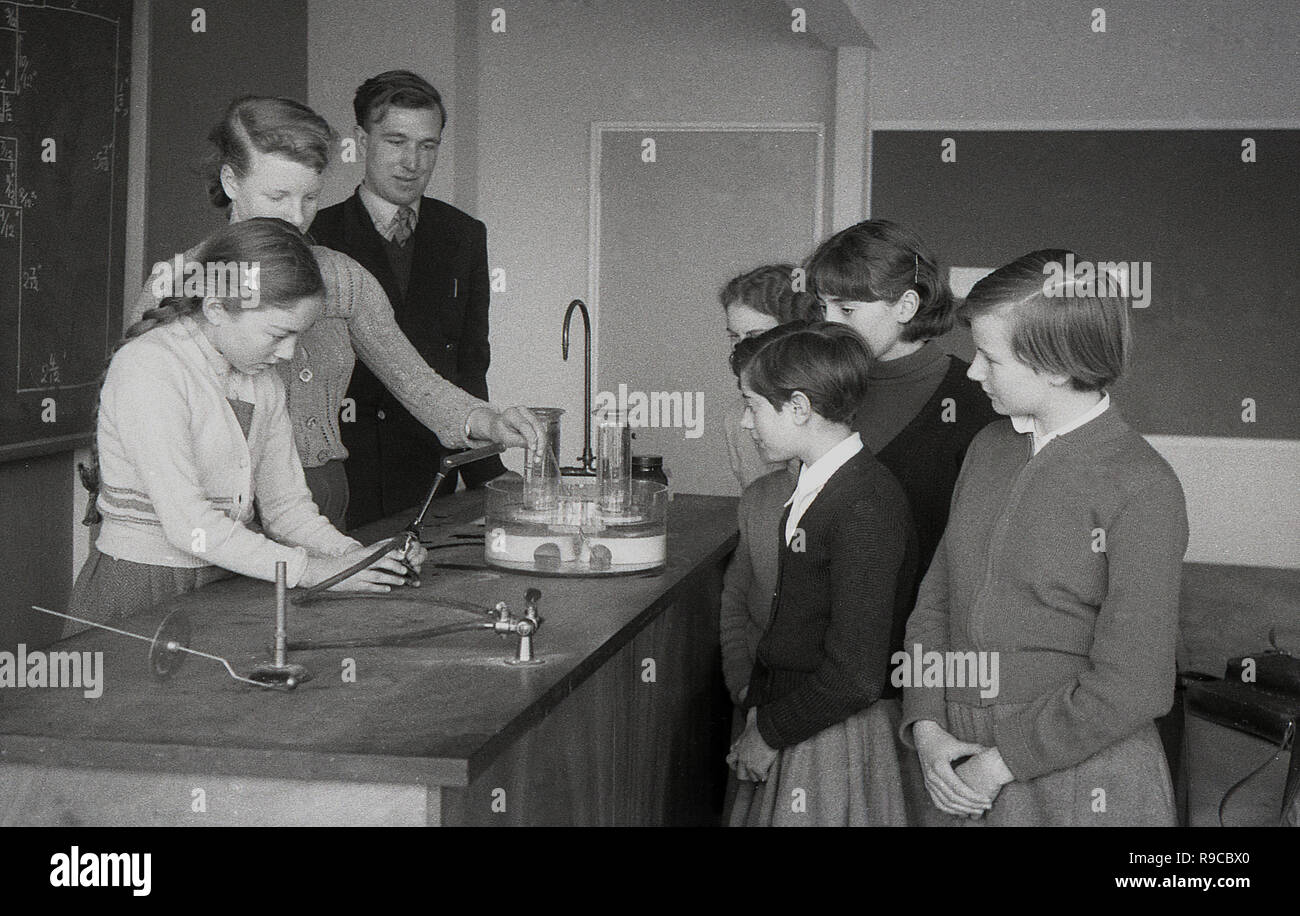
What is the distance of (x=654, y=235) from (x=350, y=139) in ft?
4.38

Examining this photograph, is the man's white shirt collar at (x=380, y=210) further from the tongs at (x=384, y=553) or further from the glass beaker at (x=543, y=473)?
the tongs at (x=384, y=553)

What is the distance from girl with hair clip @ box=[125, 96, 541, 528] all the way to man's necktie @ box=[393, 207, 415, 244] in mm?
733

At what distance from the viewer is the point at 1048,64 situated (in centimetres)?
549

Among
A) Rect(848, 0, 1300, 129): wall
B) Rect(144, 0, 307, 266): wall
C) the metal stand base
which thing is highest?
Rect(848, 0, 1300, 129): wall

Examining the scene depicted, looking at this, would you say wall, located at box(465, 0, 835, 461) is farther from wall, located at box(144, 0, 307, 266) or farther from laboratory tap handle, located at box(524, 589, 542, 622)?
laboratory tap handle, located at box(524, 589, 542, 622)

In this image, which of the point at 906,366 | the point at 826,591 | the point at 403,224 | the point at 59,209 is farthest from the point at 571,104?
the point at 826,591

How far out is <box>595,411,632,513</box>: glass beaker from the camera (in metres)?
2.43

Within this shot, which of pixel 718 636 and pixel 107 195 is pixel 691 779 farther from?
pixel 107 195

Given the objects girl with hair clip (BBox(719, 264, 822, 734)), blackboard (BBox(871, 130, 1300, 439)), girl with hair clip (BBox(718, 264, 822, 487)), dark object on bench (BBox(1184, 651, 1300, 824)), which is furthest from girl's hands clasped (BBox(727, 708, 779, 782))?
blackboard (BBox(871, 130, 1300, 439))

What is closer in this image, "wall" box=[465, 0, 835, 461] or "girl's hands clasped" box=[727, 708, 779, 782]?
"girl's hands clasped" box=[727, 708, 779, 782]

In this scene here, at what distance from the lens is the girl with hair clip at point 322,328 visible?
240 cm

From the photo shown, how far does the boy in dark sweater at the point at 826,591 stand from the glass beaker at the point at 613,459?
0.37 metres

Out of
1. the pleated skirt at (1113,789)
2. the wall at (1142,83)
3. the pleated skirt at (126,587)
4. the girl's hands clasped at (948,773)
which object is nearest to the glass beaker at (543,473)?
the pleated skirt at (126,587)
